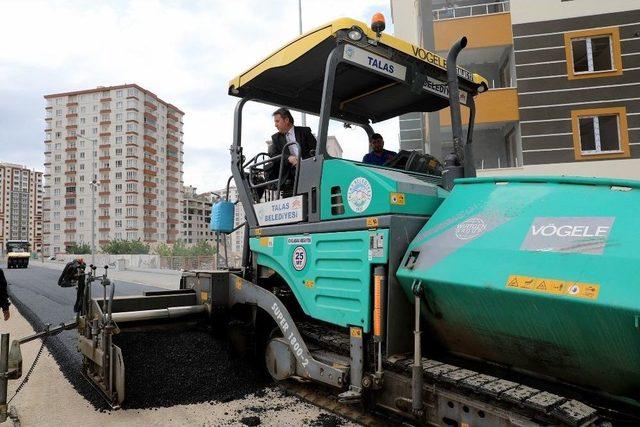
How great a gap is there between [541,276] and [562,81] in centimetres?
1489

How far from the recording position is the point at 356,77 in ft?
14.9

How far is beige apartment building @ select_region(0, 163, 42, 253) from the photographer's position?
386 feet

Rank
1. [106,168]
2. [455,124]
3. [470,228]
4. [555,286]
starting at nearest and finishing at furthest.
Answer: [555,286], [470,228], [455,124], [106,168]

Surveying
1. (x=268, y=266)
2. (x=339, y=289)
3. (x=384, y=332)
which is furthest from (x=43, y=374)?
(x=384, y=332)

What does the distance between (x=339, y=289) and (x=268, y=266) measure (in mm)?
1093

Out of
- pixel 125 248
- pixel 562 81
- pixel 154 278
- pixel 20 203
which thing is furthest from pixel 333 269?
pixel 20 203

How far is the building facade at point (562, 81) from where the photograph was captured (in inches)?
570

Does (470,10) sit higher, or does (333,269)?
(470,10)

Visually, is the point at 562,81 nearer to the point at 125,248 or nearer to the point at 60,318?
the point at 60,318

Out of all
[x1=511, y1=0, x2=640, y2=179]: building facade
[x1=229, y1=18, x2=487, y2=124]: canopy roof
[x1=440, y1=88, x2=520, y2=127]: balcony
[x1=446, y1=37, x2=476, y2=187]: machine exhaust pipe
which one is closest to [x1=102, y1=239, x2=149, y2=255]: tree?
[x1=440, y1=88, x2=520, y2=127]: balcony

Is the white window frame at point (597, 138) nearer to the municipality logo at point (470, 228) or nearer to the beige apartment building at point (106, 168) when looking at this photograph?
the municipality logo at point (470, 228)

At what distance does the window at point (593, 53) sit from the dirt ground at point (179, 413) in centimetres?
1467

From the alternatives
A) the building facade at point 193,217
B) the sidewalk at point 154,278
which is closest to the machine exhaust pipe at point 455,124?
the sidewalk at point 154,278

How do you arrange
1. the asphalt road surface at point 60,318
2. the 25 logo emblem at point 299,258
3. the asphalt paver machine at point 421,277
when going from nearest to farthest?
the asphalt paver machine at point 421,277
the 25 logo emblem at point 299,258
the asphalt road surface at point 60,318
